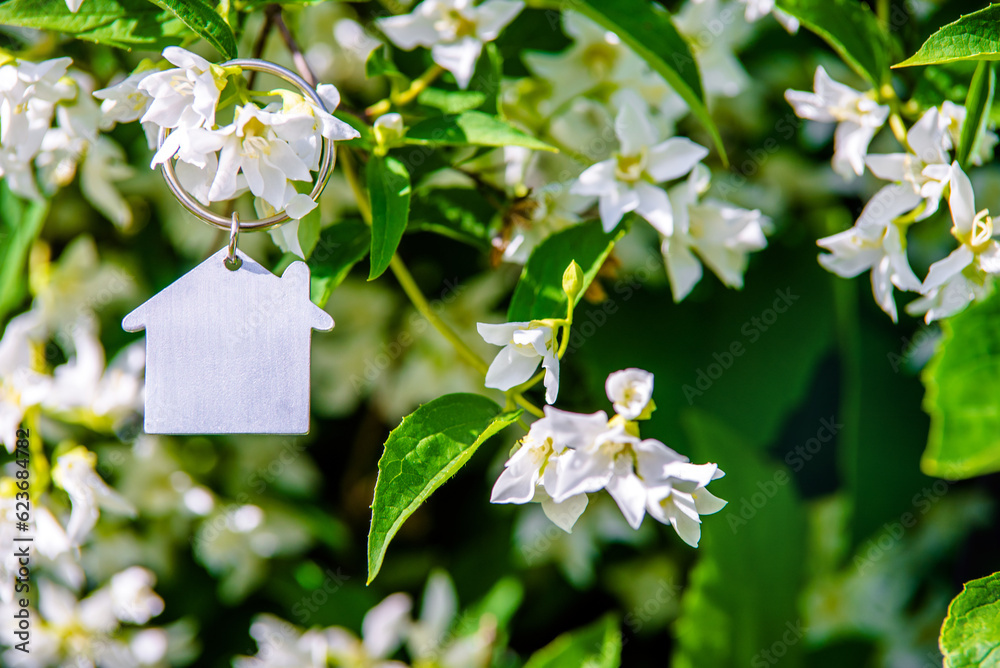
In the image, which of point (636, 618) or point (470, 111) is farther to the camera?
point (636, 618)

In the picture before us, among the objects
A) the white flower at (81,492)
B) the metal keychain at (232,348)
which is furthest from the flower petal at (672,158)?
the white flower at (81,492)

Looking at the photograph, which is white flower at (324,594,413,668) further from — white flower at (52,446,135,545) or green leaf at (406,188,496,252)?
green leaf at (406,188,496,252)

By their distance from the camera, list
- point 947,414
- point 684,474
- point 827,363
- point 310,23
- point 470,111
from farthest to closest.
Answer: point 827,363 → point 310,23 → point 947,414 → point 470,111 → point 684,474

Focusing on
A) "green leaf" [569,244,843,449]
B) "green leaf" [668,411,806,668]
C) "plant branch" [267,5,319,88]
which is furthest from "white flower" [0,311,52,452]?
"green leaf" [668,411,806,668]

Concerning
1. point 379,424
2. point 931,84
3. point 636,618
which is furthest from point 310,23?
point 636,618

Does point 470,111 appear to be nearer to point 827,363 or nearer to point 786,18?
point 786,18

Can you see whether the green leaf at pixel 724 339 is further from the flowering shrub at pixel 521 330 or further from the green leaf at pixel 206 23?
the green leaf at pixel 206 23
